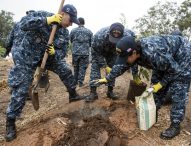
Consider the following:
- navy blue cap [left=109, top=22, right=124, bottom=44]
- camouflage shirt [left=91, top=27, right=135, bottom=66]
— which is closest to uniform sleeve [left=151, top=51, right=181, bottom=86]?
navy blue cap [left=109, top=22, right=124, bottom=44]

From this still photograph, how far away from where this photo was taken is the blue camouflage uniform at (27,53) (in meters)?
5.10

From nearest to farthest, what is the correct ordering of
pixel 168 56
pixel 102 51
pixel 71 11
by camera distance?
pixel 168 56
pixel 71 11
pixel 102 51

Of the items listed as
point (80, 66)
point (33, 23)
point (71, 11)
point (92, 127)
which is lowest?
point (92, 127)

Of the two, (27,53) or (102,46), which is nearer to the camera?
(27,53)

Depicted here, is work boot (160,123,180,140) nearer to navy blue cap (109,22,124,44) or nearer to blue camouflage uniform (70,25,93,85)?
navy blue cap (109,22,124,44)

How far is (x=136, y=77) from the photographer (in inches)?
250

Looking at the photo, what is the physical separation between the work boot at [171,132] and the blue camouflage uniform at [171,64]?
98 mm

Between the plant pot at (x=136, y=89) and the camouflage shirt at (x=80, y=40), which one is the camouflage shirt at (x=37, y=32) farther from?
the camouflage shirt at (x=80, y=40)

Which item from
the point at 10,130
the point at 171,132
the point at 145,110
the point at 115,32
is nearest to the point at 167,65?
the point at 145,110

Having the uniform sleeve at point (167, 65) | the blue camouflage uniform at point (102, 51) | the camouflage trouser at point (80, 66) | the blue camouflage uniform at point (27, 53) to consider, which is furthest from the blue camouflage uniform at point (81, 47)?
the uniform sleeve at point (167, 65)

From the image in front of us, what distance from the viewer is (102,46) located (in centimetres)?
628

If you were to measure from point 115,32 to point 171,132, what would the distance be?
1814 mm

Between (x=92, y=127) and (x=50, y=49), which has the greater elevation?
(x=50, y=49)

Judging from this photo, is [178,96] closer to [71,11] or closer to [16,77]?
[71,11]
